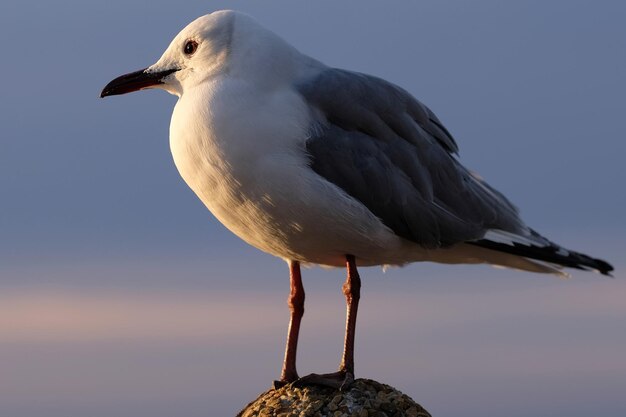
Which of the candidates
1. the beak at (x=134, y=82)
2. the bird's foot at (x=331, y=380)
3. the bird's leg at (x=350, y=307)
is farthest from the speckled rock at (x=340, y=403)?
the beak at (x=134, y=82)

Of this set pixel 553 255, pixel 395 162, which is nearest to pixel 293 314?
pixel 395 162

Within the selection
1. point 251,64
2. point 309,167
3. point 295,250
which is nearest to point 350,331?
point 295,250

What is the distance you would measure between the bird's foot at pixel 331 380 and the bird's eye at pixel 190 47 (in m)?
3.08

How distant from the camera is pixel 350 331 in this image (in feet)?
34.2

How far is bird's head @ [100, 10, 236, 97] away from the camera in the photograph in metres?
10.4

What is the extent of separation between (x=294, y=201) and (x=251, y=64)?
4.37 feet

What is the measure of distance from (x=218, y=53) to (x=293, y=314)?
2541 mm

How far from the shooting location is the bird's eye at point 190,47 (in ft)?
34.7

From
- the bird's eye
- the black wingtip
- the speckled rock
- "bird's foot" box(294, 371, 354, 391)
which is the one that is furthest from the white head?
the speckled rock

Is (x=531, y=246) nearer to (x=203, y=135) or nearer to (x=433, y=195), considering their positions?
(x=433, y=195)

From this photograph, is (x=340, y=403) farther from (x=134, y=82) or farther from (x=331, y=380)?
(x=134, y=82)

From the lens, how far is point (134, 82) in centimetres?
1098

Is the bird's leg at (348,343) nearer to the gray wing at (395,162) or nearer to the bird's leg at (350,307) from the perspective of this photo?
the bird's leg at (350,307)

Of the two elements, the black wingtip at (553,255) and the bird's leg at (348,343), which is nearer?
the bird's leg at (348,343)
